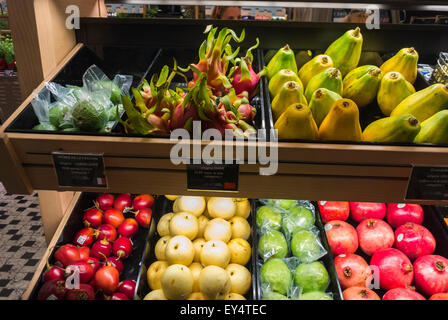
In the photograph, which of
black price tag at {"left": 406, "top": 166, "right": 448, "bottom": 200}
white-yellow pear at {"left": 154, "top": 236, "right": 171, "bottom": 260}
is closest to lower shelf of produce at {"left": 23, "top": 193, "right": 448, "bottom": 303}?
white-yellow pear at {"left": 154, "top": 236, "right": 171, "bottom": 260}

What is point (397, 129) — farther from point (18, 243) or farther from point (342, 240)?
point (18, 243)

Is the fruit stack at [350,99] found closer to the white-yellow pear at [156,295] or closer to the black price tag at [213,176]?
the black price tag at [213,176]

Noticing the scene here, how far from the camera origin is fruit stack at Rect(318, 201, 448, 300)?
1.41 metres

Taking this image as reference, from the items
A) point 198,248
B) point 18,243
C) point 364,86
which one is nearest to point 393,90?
point 364,86

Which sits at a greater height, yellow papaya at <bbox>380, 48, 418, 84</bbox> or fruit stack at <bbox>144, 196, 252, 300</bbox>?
yellow papaya at <bbox>380, 48, 418, 84</bbox>

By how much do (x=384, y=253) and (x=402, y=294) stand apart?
182 mm

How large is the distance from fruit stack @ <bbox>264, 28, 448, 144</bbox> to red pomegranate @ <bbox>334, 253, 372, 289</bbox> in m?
0.61

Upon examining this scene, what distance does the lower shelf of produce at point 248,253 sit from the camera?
1.35 m

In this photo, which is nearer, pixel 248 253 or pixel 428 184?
pixel 428 184

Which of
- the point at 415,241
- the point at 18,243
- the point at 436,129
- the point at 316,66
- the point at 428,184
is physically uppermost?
the point at 316,66

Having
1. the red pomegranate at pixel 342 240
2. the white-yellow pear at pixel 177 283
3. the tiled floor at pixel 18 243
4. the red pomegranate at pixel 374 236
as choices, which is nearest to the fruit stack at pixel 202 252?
the white-yellow pear at pixel 177 283

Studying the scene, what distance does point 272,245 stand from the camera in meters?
1.48

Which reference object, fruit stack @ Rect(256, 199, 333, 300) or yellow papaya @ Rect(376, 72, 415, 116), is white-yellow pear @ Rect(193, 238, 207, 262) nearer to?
fruit stack @ Rect(256, 199, 333, 300)
